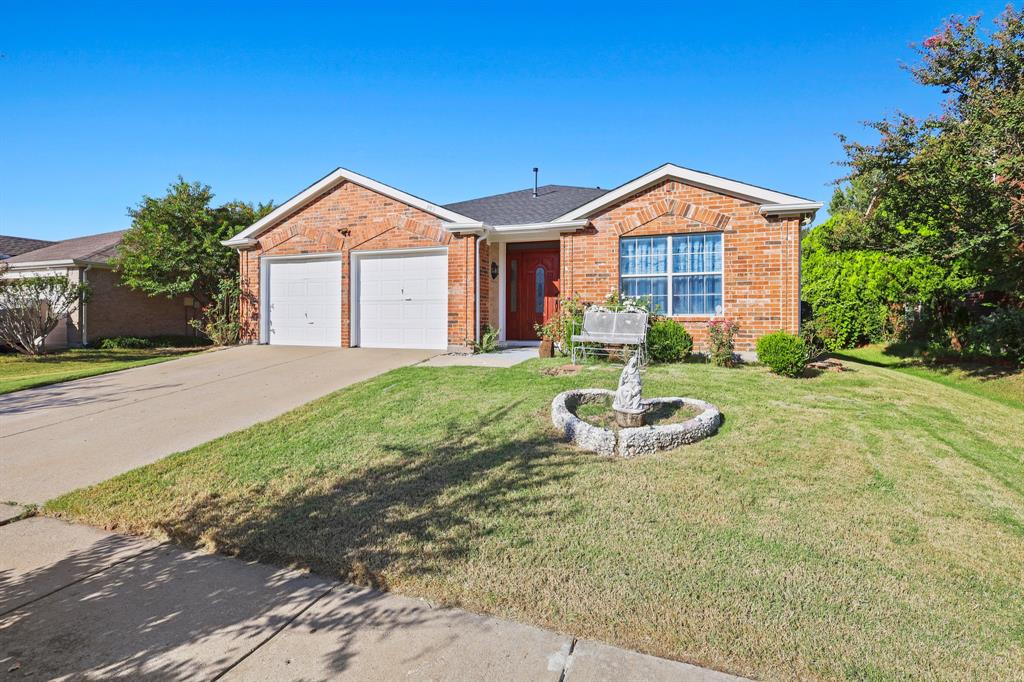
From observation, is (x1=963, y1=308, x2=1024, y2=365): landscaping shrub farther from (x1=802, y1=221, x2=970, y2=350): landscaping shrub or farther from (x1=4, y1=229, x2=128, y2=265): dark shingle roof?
(x1=4, y1=229, x2=128, y2=265): dark shingle roof

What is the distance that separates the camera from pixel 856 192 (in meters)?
29.1

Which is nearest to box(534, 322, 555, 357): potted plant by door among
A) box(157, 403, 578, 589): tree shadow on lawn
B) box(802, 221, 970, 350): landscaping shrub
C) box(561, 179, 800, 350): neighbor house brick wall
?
box(561, 179, 800, 350): neighbor house brick wall

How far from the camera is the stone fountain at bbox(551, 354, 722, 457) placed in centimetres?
509

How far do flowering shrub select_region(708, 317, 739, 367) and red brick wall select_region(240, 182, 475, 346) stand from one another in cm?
506

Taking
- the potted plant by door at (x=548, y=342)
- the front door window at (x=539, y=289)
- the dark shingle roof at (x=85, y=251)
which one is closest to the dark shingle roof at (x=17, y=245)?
the dark shingle roof at (x=85, y=251)

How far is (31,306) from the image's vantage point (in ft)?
47.2

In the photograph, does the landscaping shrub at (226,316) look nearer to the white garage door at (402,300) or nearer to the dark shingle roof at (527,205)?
the white garage door at (402,300)

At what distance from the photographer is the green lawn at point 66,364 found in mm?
9789

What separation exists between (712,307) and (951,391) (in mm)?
3984

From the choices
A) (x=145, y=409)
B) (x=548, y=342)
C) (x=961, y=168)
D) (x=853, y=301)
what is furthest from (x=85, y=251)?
(x=853, y=301)

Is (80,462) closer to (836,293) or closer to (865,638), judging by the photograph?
(865,638)

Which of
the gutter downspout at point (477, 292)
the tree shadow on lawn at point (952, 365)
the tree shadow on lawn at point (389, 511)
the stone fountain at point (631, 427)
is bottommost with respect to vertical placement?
the tree shadow on lawn at point (389, 511)

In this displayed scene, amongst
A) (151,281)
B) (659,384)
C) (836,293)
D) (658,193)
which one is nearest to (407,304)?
(658,193)

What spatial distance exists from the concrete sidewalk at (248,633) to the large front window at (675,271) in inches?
347
